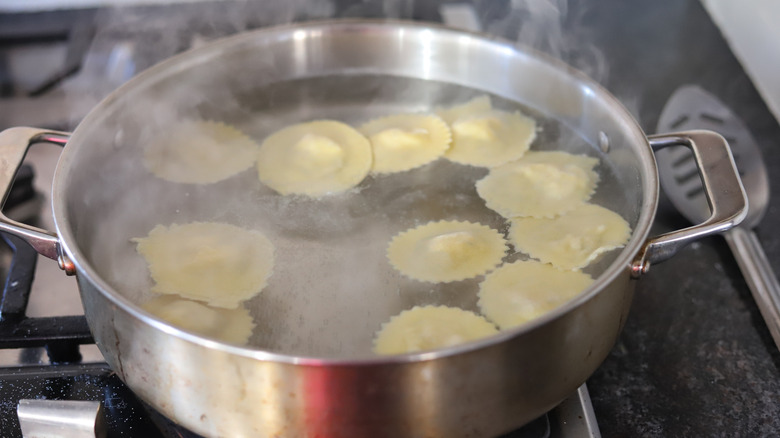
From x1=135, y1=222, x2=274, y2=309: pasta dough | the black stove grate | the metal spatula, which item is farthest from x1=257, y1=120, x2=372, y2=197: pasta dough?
the metal spatula

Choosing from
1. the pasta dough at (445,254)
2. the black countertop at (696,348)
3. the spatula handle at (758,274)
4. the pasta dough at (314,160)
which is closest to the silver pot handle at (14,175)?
the pasta dough at (314,160)

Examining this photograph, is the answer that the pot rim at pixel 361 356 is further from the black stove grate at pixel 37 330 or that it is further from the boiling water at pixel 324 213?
the black stove grate at pixel 37 330

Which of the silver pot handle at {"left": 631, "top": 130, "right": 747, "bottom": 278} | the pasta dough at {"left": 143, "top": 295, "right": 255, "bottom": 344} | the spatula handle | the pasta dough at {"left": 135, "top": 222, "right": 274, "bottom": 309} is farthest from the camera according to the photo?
the spatula handle

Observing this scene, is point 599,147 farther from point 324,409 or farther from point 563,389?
point 324,409

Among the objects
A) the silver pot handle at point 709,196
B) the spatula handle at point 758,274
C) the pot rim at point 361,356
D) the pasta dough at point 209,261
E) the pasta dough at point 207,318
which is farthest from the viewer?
the spatula handle at point 758,274

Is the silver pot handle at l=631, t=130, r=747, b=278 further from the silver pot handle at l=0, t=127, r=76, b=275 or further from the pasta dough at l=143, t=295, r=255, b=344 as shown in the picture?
the silver pot handle at l=0, t=127, r=76, b=275

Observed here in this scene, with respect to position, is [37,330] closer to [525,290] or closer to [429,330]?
[429,330]

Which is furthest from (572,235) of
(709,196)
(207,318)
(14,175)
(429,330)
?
(14,175)
